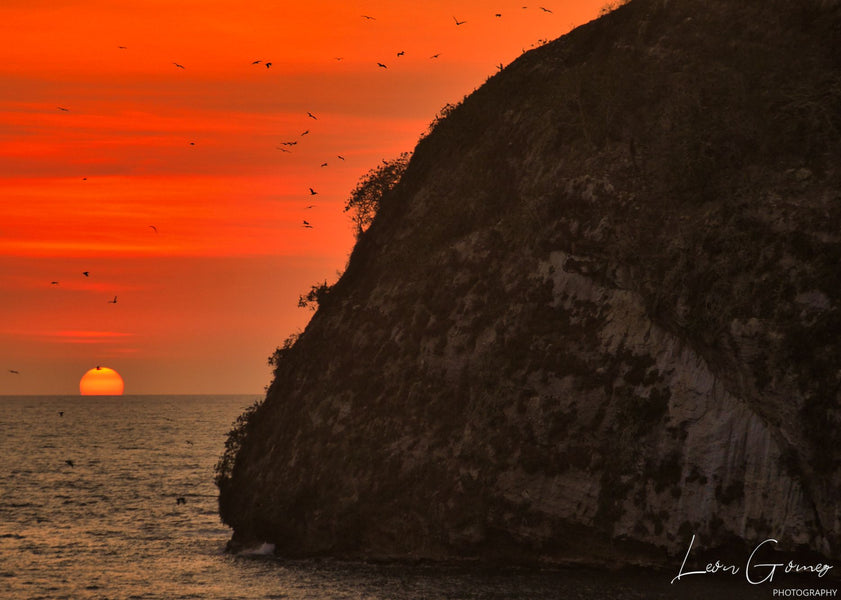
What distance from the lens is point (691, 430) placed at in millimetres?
41000

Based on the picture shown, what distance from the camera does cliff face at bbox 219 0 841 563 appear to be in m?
40.0

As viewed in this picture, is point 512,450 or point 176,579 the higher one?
point 512,450

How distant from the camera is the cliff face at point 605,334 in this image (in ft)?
131

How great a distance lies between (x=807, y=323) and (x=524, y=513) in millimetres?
13671

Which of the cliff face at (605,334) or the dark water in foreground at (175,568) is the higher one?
the cliff face at (605,334)

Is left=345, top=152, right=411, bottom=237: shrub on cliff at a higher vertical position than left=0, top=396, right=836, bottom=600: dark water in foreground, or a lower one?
higher

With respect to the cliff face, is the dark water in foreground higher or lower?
lower

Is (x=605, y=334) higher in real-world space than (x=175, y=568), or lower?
higher

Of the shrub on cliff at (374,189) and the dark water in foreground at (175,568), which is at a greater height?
the shrub on cliff at (374,189)

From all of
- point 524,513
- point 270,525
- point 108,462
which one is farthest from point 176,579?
point 108,462

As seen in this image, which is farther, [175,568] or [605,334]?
[175,568]

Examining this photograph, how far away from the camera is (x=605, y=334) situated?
4434 centimetres

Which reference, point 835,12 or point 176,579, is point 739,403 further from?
point 176,579

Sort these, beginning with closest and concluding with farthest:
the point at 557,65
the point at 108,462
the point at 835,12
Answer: the point at 835,12
the point at 557,65
the point at 108,462
